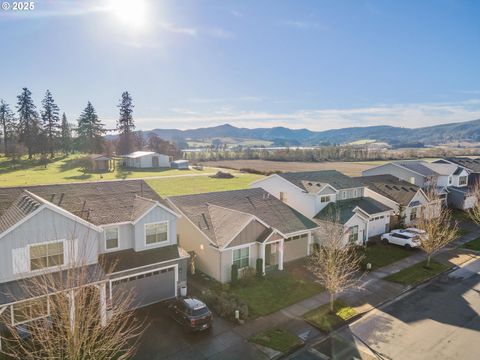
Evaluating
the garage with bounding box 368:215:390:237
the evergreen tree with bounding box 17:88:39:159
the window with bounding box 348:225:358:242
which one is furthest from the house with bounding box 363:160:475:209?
the evergreen tree with bounding box 17:88:39:159

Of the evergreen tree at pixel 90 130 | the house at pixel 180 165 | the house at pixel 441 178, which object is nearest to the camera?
the house at pixel 441 178

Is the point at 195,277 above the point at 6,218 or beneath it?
beneath

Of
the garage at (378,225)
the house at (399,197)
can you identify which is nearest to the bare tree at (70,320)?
the garage at (378,225)

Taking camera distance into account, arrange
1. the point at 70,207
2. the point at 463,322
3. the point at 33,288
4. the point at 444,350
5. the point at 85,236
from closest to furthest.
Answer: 1. the point at 33,288
2. the point at 444,350
3. the point at 85,236
4. the point at 463,322
5. the point at 70,207

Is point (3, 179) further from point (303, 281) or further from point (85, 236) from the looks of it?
point (303, 281)

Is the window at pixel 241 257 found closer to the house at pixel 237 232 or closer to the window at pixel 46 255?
the house at pixel 237 232

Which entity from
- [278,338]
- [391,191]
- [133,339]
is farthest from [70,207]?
[391,191]
